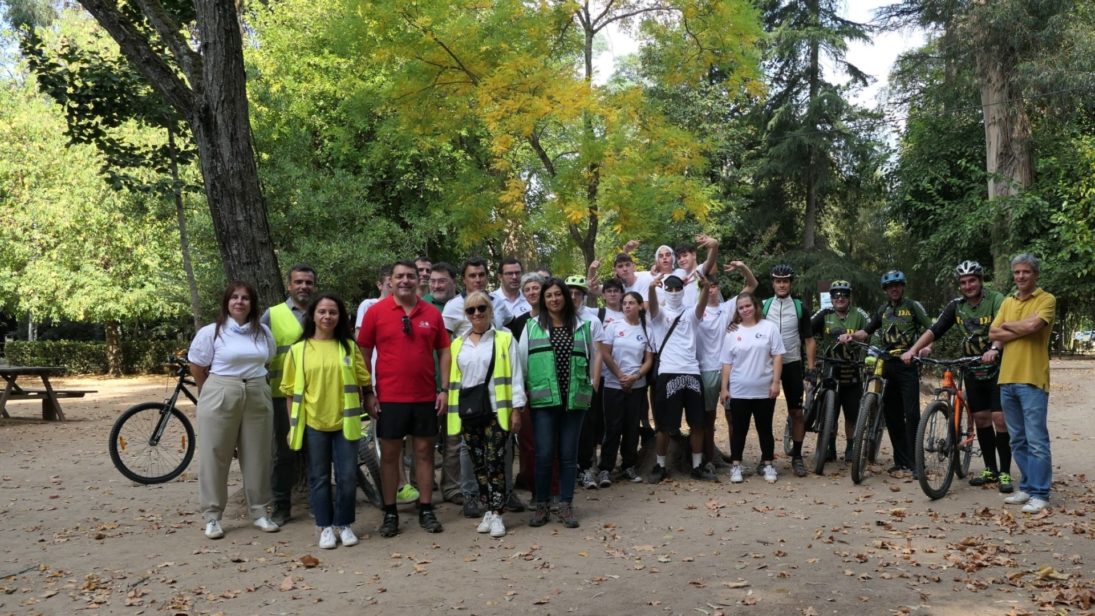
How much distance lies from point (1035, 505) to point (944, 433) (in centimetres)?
98

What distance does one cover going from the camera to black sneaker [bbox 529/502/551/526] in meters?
6.91

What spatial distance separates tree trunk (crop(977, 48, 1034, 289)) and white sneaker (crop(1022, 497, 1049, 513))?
18.1 metres

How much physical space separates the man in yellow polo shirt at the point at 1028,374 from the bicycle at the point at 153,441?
24.0ft

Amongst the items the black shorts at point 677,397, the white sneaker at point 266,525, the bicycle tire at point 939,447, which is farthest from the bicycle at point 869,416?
the white sneaker at point 266,525

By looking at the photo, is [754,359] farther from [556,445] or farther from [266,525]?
[266,525]

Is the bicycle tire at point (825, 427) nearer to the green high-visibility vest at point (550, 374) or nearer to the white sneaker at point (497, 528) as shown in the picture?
the green high-visibility vest at point (550, 374)

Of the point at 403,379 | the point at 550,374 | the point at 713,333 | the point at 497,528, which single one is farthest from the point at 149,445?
the point at 713,333

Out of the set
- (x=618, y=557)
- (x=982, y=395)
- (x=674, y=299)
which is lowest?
(x=618, y=557)

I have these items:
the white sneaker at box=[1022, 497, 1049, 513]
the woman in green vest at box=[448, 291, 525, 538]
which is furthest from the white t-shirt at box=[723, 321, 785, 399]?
the woman in green vest at box=[448, 291, 525, 538]

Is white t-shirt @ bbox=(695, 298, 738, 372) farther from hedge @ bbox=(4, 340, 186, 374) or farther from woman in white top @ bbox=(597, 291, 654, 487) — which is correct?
hedge @ bbox=(4, 340, 186, 374)

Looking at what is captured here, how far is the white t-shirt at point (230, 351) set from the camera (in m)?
6.67

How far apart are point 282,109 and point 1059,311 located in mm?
26431

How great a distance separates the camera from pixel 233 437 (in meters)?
6.77

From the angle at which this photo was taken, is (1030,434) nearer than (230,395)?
No
